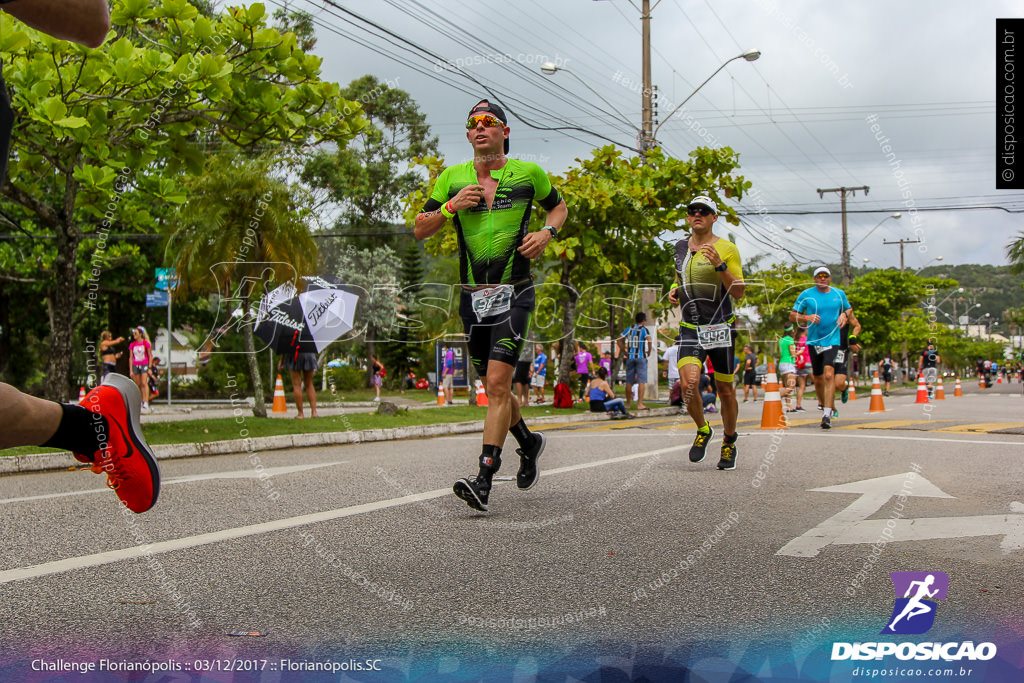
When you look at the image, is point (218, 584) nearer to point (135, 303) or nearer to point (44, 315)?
point (135, 303)

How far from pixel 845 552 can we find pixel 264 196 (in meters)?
12.8

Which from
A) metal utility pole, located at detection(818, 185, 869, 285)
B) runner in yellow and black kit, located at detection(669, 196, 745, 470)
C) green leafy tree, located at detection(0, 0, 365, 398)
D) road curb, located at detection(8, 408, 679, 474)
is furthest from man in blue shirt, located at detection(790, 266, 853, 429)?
metal utility pole, located at detection(818, 185, 869, 285)

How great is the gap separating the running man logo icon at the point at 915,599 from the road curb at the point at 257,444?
21.6 ft

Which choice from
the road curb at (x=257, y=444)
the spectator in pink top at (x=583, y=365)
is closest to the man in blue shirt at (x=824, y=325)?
the road curb at (x=257, y=444)

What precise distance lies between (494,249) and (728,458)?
2848 millimetres

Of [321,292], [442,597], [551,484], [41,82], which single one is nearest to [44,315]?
[321,292]

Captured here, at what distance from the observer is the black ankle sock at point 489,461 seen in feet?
15.8

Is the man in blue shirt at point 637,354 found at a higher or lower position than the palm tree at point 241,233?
lower

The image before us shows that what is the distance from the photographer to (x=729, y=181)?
18828 mm

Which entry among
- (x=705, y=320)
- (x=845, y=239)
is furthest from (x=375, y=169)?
(x=705, y=320)

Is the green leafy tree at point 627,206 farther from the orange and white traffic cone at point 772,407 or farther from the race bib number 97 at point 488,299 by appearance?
the race bib number 97 at point 488,299

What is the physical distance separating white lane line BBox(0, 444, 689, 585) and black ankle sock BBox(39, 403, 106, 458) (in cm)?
73

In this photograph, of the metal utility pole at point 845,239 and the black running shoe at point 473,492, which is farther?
the metal utility pole at point 845,239

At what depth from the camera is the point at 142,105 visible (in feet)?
30.6
